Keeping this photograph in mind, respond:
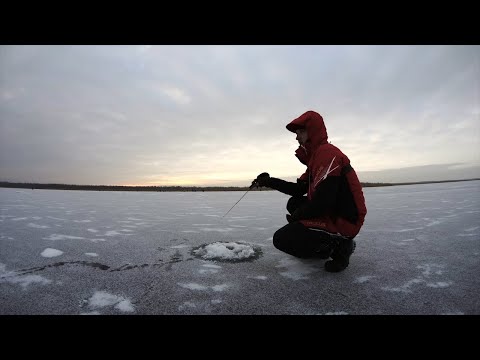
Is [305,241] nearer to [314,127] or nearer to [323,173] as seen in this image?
[323,173]

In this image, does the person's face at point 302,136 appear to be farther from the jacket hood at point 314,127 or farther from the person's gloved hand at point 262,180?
the person's gloved hand at point 262,180

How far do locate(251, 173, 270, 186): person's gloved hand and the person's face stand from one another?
64 cm

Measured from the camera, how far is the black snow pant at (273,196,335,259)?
2.39m

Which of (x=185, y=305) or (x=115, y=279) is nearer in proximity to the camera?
(x=185, y=305)

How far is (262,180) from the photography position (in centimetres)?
320

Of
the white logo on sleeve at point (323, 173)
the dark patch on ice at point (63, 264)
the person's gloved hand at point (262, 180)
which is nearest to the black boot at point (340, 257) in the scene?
the white logo on sleeve at point (323, 173)

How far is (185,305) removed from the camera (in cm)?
174

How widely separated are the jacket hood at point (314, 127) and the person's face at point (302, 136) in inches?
1.9

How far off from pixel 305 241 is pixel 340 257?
38 cm

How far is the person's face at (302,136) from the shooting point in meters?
2.74
